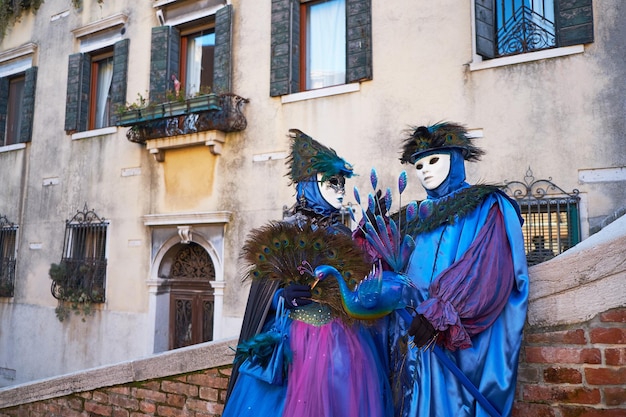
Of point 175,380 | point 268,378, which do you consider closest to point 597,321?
point 268,378

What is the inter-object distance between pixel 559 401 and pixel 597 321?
42 centimetres

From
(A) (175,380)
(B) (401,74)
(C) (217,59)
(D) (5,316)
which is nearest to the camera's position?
(A) (175,380)

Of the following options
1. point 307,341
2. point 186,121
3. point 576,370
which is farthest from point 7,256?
point 576,370

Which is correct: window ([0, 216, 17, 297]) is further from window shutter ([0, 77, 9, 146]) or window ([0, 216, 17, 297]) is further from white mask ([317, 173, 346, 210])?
white mask ([317, 173, 346, 210])

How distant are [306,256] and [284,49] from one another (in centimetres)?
534

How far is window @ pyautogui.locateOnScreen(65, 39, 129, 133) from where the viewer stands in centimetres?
945

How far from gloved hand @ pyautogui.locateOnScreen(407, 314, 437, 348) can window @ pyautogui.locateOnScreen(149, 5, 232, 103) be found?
630cm

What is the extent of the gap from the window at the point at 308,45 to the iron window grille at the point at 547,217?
2.68m

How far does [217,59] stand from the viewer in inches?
310

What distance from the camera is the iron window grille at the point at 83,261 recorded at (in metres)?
8.90

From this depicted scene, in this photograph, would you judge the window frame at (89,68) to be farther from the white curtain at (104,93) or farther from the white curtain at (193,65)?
the white curtain at (193,65)

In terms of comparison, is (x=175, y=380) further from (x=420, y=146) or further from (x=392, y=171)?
(x=392, y=171)

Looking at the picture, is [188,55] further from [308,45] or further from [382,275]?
[382,275]

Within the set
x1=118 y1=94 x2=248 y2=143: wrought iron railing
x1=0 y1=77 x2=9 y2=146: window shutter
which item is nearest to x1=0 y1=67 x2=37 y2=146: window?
x1=0 y1=77 x2=9 y2=146: window shutter
